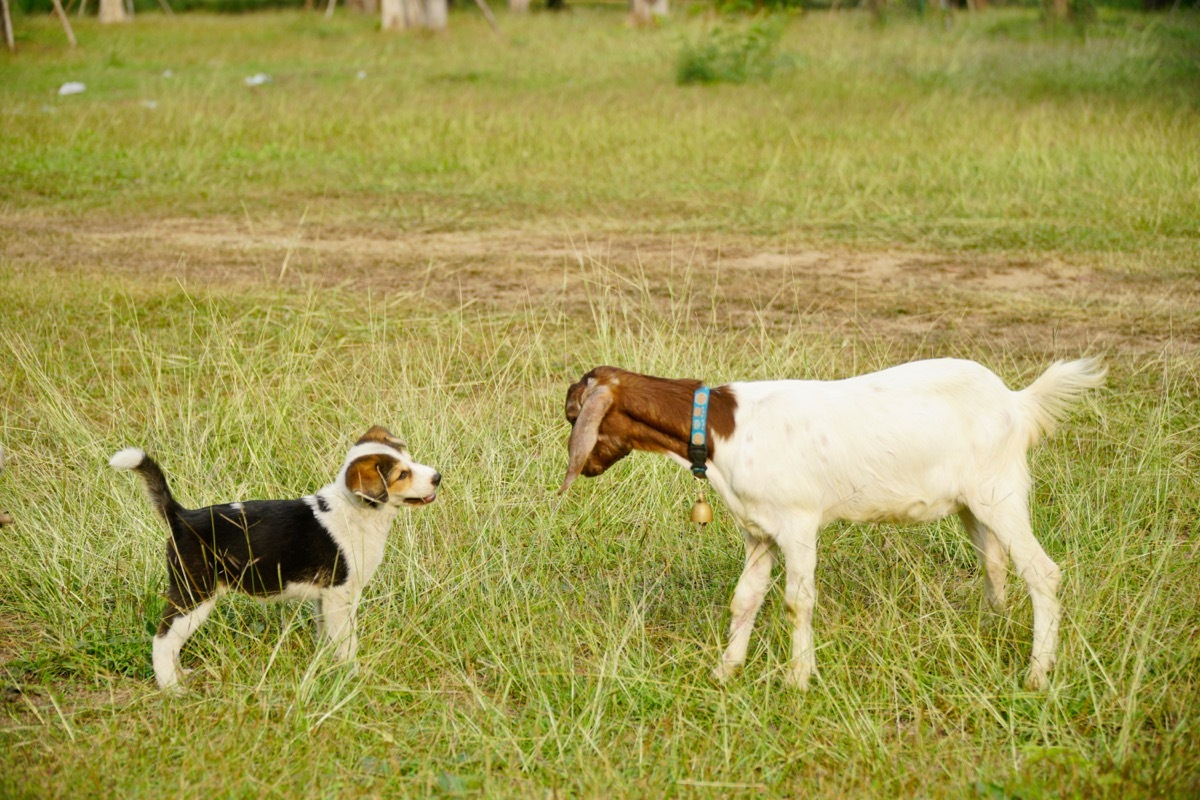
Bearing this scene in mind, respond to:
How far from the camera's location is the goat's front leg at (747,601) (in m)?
3.73

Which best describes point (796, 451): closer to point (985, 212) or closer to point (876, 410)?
point (876, 410)

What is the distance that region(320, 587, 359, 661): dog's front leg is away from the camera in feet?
12.4

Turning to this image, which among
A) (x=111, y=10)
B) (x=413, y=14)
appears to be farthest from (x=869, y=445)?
(x=111, y=10)

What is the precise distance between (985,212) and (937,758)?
7.99 m

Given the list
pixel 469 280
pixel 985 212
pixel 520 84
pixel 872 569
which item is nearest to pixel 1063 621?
pixel 872 569

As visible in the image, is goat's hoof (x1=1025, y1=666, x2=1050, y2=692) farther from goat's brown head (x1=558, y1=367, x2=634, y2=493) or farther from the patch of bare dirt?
the patch of bare dirt

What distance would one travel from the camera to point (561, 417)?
588 centimetres

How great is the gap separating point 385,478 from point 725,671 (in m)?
1.16

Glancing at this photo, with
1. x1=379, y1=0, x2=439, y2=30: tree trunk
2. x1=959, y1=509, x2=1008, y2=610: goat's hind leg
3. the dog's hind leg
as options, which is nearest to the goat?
x1=959, y1=509, x2=1008, y2=610: goat's hind leg

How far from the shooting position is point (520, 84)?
17.9m

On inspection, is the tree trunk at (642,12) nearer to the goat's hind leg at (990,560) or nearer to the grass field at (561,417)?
the grass field at (561,417)

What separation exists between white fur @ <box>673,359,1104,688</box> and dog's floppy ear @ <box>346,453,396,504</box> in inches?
34.6

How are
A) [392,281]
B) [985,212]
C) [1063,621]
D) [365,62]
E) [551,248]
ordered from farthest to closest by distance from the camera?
[365,62], [985,212], [551,248], [392,281], [1063,621]

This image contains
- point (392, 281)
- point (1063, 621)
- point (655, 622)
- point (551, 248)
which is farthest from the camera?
point (551, 248)
